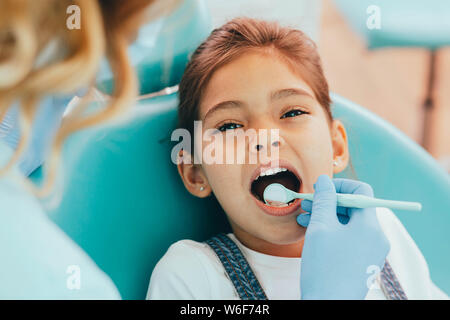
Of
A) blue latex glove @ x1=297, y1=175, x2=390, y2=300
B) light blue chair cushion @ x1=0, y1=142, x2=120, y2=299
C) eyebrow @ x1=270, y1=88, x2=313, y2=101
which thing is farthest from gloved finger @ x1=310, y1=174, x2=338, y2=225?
light blue chair cushion @ x1=0, y1=142, x2=120, y2=299

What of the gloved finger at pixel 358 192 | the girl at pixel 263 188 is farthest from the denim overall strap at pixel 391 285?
the gloved finger at pixel 358 192

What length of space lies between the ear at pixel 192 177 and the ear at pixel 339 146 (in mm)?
161

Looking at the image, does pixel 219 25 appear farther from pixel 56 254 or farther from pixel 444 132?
pixel 444 132

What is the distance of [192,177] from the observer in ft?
2.16

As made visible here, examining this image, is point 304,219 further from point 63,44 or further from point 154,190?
point 63,44

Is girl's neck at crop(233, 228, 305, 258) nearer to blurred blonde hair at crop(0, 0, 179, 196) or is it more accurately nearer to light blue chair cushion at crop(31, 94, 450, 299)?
light blue chair cushion at crop(31, 94, 450, 299)

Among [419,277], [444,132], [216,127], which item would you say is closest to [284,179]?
[216,127]

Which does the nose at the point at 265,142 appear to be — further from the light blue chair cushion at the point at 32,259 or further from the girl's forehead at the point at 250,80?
the light blue chair cushion at the point at 32,259

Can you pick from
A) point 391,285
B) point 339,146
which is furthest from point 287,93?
point 391,285

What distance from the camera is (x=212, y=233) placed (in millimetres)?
686

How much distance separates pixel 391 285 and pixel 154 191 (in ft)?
0.96

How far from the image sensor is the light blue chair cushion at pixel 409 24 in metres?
1.03

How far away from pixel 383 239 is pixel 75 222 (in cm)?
32

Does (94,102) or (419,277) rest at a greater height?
(94,102)
